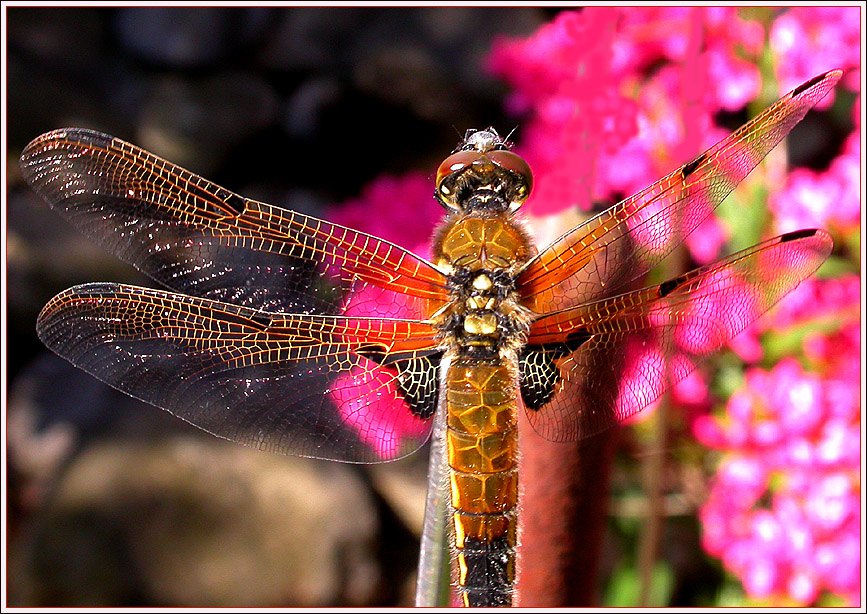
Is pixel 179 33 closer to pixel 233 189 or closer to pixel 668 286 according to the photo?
pixel 233 189

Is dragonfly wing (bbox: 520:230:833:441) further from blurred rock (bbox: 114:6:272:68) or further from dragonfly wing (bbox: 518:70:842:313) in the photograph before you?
blurred rock (bbox: 114:6:272:68)

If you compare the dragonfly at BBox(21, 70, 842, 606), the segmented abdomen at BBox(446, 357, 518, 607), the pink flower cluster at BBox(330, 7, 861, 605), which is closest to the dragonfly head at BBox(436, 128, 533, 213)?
the dragonfly at BBox(21, 70, 842, 606)

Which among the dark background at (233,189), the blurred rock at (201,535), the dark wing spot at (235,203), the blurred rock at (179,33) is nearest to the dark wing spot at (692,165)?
the dark wing spot at (235,203)

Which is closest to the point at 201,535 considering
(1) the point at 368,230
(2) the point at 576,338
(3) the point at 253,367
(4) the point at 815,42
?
(1) the point at 368,230

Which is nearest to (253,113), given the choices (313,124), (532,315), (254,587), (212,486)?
(313,124)

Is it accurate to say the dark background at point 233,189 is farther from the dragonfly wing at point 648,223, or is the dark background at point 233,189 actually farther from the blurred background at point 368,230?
the dragonfly wing at point 648,223

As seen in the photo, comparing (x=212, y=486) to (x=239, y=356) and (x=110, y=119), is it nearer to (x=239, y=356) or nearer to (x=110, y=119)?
(x=239, y=356)
